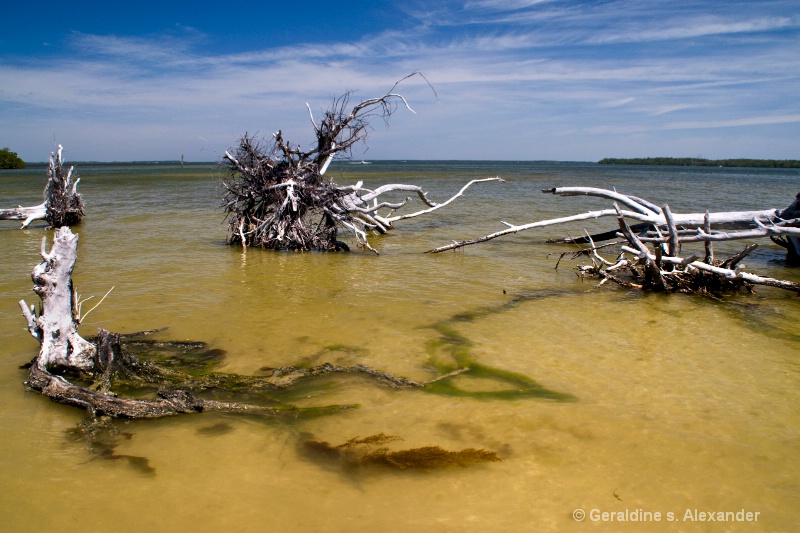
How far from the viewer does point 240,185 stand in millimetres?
11109

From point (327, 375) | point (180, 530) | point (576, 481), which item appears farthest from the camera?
point (327, 375)

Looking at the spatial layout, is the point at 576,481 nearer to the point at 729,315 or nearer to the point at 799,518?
the point at 799,518

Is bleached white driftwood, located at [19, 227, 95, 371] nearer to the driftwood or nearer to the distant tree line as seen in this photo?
the driftwood

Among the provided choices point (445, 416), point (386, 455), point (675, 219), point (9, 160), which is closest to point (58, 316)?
point (386, 455)

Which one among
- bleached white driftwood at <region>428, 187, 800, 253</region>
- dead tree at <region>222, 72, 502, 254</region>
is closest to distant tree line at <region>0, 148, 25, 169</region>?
dead tree at <region>222, 72, 502, 254</region>

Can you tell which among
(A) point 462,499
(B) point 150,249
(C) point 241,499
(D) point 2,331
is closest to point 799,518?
(A) point 462,499

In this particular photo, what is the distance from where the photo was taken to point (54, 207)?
1384 centimetres

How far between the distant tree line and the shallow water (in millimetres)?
59775

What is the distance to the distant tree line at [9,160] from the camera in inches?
2208

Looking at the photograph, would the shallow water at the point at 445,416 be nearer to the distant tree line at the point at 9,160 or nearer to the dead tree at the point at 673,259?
the dead tree at the point at 673,259

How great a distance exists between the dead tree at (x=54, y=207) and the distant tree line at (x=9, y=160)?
52.6 m

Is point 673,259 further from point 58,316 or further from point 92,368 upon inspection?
point 58,316

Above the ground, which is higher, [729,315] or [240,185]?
[240,185]

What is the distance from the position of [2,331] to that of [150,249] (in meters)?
5.03
